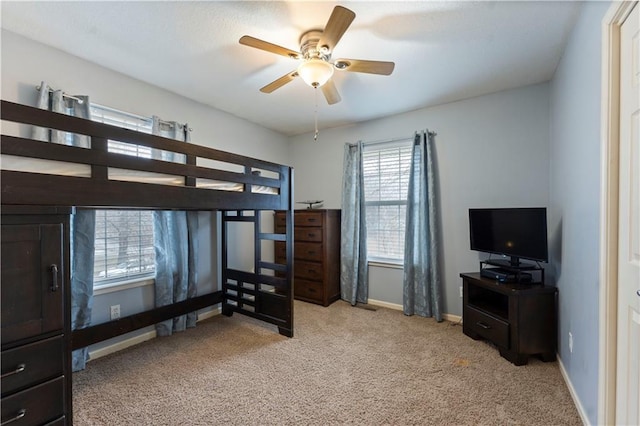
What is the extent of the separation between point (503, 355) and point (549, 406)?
0.55m

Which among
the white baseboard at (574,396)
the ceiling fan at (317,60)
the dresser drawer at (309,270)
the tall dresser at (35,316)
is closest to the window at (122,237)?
the tall dresser at (35,316)

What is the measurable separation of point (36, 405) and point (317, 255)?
262 centimetres

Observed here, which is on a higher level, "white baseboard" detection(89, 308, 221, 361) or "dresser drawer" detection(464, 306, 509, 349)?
"dresser drawer" detection(464, 306, 509, 349)

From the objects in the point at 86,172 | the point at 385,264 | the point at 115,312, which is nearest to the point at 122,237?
the point at 115,312

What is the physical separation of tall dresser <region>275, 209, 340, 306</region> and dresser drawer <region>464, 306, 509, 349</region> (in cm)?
158

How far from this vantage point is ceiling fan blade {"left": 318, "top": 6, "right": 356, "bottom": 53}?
1.33 metres

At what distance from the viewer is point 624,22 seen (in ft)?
3.81

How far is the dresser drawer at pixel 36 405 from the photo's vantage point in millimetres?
1080

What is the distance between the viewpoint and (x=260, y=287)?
293cm

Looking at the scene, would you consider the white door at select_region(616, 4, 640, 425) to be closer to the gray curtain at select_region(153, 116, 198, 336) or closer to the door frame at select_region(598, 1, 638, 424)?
the door frame at select_region(598, 1, 638, 424)

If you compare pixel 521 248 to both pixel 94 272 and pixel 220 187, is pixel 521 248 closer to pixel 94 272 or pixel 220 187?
pixel 220 187

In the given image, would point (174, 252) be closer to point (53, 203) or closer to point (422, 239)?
point (53, 203)

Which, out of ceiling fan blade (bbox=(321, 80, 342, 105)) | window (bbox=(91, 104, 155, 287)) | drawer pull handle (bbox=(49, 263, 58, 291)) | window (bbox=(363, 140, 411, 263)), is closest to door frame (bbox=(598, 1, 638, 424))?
ceiling fan blade (bbox=(321, 80, 342, 105))

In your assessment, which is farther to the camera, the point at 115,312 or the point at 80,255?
the point at 115,312
